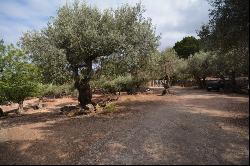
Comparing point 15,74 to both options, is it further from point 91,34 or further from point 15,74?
point 91,34

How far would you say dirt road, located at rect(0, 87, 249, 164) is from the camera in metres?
13.0

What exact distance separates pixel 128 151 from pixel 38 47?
1347 centimetres

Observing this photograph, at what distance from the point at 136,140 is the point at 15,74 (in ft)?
64.0

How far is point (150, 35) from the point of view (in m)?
26.8

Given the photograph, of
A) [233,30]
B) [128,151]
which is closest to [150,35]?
[233,30]

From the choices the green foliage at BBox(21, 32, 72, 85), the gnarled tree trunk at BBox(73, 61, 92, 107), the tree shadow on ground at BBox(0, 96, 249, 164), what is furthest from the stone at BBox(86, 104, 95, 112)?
the tree shadow on ground at BBox(0, 96, 249, 164)

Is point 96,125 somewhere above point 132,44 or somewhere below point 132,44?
below

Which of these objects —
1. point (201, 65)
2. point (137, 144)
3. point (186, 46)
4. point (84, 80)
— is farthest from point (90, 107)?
point (186, 46)

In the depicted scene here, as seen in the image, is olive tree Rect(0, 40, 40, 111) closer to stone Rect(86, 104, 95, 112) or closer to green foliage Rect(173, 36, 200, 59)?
stone Rect(86, 104, 95, 112)

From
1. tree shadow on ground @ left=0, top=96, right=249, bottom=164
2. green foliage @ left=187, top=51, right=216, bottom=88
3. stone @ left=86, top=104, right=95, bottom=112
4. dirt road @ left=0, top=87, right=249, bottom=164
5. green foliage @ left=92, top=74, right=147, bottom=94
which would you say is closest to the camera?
tree shadow on ground @ left=0, top=96, right=249, bottom=164

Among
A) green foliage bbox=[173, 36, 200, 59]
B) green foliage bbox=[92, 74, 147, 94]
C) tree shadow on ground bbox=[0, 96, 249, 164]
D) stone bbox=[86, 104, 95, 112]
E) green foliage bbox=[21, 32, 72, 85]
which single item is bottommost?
tree shadow on ground bbox=[0, 96, 249, 164]

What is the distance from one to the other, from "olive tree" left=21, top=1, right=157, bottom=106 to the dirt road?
5.26 metres

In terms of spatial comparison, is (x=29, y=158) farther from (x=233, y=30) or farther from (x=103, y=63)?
(x=103, y=63)

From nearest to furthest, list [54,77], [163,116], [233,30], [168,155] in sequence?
[168,155] → [233,30] → [163,116] → [54,77]
